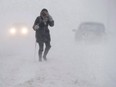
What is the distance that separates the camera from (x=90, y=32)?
2306cm

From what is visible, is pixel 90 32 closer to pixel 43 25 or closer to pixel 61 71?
pixel 43 25

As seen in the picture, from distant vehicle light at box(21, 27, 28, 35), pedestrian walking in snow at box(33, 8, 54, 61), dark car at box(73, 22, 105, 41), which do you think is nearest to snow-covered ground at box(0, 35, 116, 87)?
pedestrian walking in snow at box(33, 8, 54, 61)

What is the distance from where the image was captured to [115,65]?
14.6m

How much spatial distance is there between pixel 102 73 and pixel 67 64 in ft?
6.21

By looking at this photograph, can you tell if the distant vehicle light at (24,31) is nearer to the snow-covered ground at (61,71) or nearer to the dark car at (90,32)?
the dark car at (90,32)

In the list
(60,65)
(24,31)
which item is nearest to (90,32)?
(24,31)

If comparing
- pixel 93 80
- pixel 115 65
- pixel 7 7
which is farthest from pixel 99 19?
pixel 93 80

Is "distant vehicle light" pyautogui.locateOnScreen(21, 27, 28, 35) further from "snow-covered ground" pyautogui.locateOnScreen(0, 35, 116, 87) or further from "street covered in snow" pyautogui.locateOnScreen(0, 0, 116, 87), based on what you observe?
"snow-covered ground" pyautogui.locateOnScreen(0, 35, 116, 87)

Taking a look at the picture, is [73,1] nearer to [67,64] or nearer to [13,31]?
[13,31]

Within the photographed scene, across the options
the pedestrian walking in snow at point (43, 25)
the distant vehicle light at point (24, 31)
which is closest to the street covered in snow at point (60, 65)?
the distant vehicle light at point (24, 31)

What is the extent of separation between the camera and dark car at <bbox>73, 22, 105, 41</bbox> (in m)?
22.8

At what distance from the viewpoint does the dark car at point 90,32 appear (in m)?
22.8

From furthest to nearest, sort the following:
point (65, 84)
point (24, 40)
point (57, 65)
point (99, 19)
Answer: point (99, 19) < point (24, 40) < point (57, 65) < point (65, 84)

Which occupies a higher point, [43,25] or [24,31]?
[24,31]
